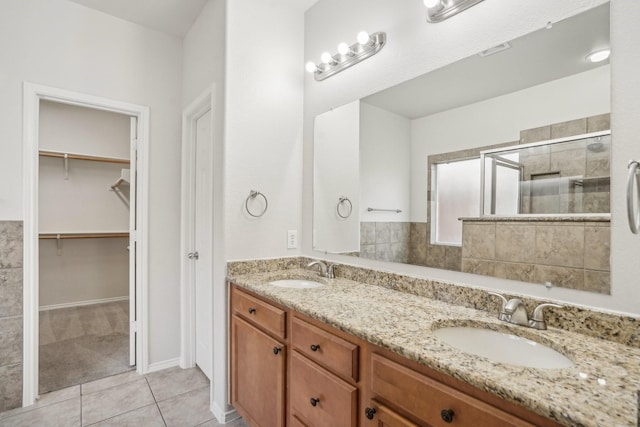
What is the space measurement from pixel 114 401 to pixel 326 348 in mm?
1832

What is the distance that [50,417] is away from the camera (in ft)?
6.38

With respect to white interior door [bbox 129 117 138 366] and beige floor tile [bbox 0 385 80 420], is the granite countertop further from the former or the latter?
beige floor tile [bbox 0 385 80 420]

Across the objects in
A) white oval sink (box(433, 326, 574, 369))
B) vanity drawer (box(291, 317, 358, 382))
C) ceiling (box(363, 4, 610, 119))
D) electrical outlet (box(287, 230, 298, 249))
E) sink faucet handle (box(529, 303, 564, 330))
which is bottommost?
vanity drawer (box(291, 317, 358, 382))

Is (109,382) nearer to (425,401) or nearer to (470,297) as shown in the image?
(425,401)

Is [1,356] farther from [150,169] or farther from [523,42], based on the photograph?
[523,42]

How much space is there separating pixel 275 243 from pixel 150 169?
1.28m

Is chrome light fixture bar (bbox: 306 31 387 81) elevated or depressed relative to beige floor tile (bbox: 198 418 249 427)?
elevated

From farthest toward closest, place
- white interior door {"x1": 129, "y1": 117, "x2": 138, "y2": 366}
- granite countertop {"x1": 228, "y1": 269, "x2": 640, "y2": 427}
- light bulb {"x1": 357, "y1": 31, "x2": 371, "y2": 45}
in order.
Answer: white interior door {"x1": 129, "y1": 117, "x2": 138, "y2": 366}
light bulb {"x1": 357, "y1": 31, "x2": 371, "y2": 45}
granite countertop {"x1": 228, "y1": 269, "x2": 640, "y2": 427}

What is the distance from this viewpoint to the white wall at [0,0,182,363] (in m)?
2.04

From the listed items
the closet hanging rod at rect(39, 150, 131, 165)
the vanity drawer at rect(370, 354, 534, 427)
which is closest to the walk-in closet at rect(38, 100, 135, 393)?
the closet hanging rod at rect(39, 150, 131, 165)

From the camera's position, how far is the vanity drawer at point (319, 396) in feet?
3.67

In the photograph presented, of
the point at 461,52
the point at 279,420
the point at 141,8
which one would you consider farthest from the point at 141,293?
the point at 461,52

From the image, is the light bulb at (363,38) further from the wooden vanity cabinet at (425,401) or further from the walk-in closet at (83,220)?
the walk-in closet at (83,220)

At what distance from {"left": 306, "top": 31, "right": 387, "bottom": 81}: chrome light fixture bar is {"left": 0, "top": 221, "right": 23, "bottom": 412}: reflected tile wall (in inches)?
86.2
